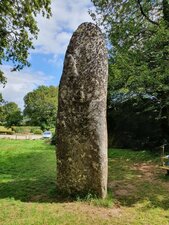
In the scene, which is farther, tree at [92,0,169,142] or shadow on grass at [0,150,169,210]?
tree at [92,0,169,142]

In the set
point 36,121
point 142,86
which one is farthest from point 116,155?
point 36,121

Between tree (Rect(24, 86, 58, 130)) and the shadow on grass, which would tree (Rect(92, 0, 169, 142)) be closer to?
the shadow on grass

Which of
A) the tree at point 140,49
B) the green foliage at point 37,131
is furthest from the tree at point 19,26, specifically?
the green foliage at point 37,131

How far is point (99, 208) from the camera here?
21.6 feet

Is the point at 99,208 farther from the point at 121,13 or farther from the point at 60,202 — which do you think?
the point at 121,13

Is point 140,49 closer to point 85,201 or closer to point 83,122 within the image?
point 83,122

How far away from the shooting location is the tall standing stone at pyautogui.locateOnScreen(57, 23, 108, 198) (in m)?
7.15

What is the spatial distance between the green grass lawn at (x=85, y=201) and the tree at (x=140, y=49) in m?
3.81

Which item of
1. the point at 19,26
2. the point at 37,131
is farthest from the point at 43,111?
the point at 19,26

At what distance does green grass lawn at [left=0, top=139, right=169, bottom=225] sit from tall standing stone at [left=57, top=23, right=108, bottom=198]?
501mm

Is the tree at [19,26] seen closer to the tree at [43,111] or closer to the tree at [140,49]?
the tree at [140,49]

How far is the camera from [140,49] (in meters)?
14.4

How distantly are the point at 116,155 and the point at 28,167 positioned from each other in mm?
5680

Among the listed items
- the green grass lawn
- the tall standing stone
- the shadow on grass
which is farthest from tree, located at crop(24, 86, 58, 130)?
the tall standing stone
